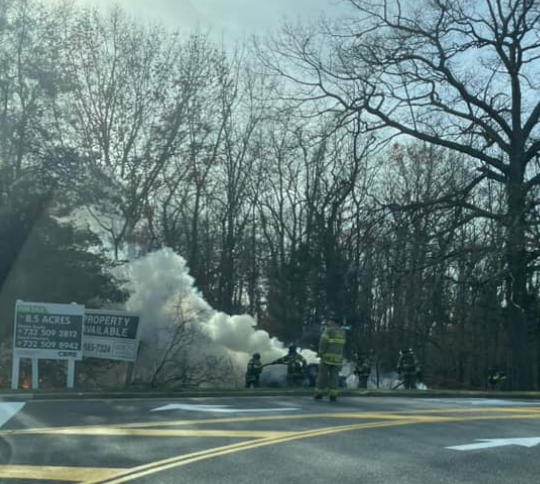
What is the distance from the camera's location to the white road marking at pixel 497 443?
9.28 meters

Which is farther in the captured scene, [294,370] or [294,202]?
[294,202]

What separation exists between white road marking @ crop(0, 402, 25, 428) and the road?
3.3 inches

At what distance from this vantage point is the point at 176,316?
26.8m

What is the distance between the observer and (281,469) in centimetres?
810

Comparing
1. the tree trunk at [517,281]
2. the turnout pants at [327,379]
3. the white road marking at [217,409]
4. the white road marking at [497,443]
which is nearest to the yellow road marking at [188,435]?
the white road marking at [217,409]

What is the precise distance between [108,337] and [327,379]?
7.20m

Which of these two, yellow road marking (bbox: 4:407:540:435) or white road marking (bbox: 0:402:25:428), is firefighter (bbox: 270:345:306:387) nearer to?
yellow road marking (bbox: 4:407:540:435)

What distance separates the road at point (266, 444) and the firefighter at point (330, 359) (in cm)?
125

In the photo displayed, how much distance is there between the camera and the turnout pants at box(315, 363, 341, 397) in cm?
1476

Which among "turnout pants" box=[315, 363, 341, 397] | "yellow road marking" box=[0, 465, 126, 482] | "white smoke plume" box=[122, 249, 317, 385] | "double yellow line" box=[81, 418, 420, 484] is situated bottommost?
"yellow road marking" box=[0, 465, 126, 482]

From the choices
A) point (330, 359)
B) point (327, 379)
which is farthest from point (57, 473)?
point (327, 379)

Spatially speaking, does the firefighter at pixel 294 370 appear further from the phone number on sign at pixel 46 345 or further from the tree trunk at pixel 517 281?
the phone number on sign at pixel 46 345

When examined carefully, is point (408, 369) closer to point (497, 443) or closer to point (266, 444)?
point (497, 443)

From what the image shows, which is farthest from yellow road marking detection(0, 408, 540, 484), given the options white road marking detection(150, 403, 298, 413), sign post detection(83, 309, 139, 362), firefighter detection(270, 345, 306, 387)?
firefighter detection(270, 345, 306, 387)
